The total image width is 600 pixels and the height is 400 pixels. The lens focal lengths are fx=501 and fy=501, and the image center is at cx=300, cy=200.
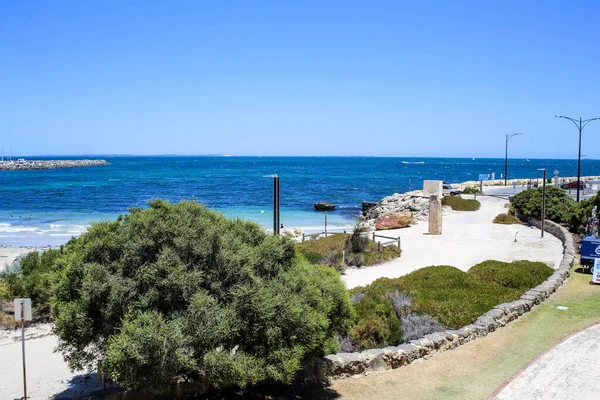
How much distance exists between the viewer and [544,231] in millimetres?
28875

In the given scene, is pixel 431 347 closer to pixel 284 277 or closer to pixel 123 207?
pixel 284 277

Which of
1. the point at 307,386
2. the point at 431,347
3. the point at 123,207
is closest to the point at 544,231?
the point at 431,347

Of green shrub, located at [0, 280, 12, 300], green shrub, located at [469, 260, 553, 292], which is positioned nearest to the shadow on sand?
green shrub, located at [0, 280, 12, 300]

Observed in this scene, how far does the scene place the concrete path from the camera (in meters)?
8.37

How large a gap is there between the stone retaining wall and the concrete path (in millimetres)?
1543

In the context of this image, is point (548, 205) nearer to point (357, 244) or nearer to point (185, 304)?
point (357, 244)

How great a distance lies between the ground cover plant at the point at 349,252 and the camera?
798 inches

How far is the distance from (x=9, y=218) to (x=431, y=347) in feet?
153

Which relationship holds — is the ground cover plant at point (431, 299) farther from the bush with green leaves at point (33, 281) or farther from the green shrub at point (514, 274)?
the bush with green leaves at point (33, 281)

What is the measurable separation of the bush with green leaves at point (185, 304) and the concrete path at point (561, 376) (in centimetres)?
348

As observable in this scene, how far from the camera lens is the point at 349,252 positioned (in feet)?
71.7

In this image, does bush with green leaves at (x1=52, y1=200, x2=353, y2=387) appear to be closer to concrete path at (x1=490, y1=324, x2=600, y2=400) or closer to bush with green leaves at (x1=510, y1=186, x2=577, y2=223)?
concrete path at (x1=490, y1=324, x2=600, y2=400)

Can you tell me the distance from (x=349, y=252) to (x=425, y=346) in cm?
1165

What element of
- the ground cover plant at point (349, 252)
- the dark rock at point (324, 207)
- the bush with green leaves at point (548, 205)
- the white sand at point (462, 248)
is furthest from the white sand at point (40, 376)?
the dark rock at point (324, 207)
